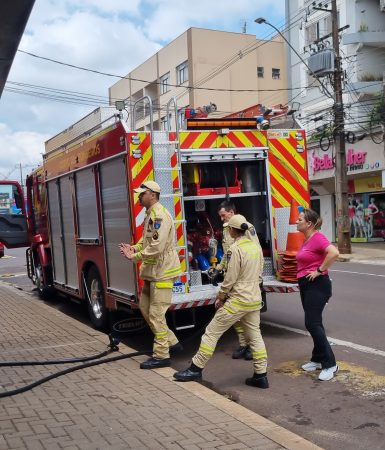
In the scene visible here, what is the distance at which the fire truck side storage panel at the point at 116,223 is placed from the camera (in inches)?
269

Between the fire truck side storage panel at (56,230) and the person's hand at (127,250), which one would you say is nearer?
the person's hand at (127,250)

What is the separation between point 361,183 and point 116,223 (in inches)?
774

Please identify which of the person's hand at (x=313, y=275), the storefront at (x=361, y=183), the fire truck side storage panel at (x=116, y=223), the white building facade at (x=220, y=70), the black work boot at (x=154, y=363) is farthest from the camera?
the white building facade at (x=220, y=70)

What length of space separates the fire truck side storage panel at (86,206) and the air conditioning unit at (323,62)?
14033 millimetres

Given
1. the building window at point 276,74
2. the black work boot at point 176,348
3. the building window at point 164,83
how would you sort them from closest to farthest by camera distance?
1. the black work boot at point 176,348
2. the building window at point 164,83
3. the building window at point 276,74

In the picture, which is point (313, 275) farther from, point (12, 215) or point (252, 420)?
point (12, 215)

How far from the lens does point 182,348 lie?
6863 mm

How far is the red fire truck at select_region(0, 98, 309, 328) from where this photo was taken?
22.1ft

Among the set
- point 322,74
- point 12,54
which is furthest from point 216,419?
point 322,74

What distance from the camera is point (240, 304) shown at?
532 cm

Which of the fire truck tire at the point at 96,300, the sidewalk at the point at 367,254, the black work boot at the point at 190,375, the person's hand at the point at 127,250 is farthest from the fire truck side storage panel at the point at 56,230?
the sidewalk at the point at 367,254

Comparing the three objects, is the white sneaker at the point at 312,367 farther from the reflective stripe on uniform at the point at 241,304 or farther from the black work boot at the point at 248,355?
the reflective stripe on uniform at the point at 241,304

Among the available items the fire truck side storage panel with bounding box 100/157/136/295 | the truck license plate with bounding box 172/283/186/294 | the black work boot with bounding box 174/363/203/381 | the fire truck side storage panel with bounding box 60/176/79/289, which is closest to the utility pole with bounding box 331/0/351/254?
the fire truck side storage panel with bounding box 60/176/79/289

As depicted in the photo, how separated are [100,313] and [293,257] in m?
2.98
